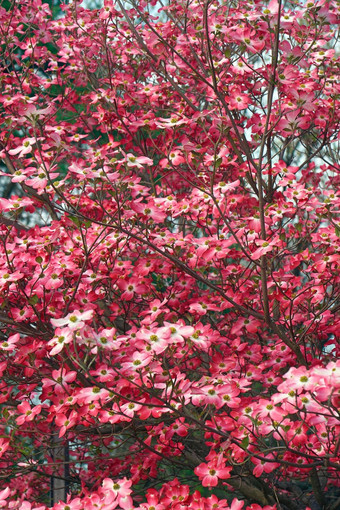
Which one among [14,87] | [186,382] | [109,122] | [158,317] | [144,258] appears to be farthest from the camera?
[14,87]

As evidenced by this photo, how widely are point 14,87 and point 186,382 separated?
2641 millimetres

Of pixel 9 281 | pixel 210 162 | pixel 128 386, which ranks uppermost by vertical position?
pixel 210 162

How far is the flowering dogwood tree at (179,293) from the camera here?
239cm

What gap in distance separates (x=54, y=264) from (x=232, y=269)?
95 centimetres

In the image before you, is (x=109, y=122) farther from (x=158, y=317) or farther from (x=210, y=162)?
(x=158, y=317)

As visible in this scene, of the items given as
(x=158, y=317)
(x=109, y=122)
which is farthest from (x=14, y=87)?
(x=158, y=317)

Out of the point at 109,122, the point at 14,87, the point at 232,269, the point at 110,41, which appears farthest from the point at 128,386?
the point at 110,41

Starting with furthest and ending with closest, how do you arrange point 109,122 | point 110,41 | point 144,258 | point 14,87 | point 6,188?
point 6,188 → point 110,41 → point 14,87 → point 109,122 → point 144,258

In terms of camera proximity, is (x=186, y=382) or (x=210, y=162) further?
(x=210, y=162)

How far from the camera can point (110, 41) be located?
445 cm

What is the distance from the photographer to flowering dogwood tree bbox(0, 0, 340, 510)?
2391mm

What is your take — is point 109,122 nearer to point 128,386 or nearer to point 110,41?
point 110,41

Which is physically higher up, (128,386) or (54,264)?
(54,264)

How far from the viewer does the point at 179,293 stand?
315cm
